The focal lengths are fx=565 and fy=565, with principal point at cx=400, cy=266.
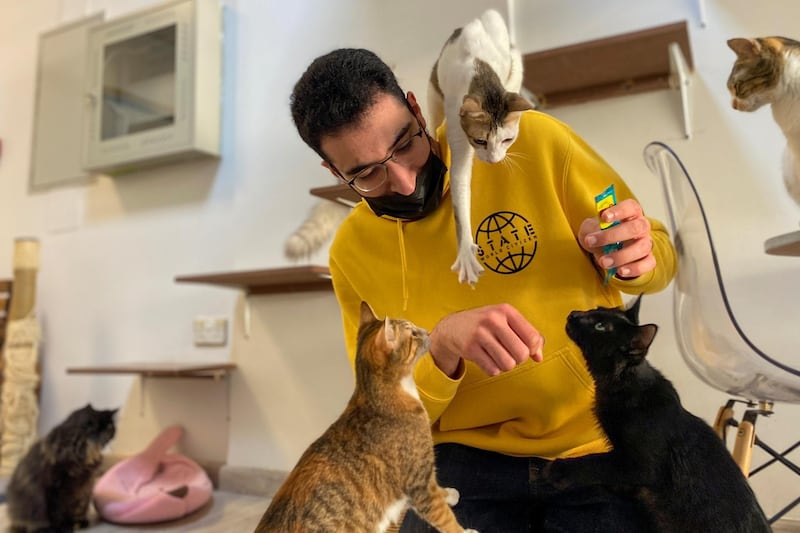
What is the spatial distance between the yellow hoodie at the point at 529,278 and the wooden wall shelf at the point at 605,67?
0.71 metres

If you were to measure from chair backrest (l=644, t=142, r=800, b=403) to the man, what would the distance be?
0.04m

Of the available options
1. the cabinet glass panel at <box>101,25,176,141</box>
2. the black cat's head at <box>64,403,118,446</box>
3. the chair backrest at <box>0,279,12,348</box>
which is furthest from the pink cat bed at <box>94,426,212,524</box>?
the cabinet glass panel at <box>101,25,176,141</box>

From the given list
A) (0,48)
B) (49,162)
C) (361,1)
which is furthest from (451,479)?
(0,48)

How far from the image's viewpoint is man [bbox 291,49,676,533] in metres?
0.75

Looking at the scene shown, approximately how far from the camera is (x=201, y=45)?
234 cm

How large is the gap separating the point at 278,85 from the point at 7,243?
179 cm

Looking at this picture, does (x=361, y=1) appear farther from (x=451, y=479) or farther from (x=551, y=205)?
(x=451, y=479)

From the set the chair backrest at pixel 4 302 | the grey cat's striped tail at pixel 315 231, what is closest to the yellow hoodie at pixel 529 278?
the grey cat's striped tail at pixel 315 231

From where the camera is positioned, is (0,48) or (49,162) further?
(0,48)

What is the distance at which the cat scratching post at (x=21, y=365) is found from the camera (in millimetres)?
2465

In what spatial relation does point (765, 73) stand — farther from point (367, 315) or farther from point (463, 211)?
point (367, 315)

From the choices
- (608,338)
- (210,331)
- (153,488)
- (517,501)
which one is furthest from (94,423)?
(608,338)

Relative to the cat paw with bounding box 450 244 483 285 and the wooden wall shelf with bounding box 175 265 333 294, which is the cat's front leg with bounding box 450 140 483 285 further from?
the wooden wall shelf with bounding box 175 265 333 294

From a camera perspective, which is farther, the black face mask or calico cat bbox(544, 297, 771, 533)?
the black face mask
